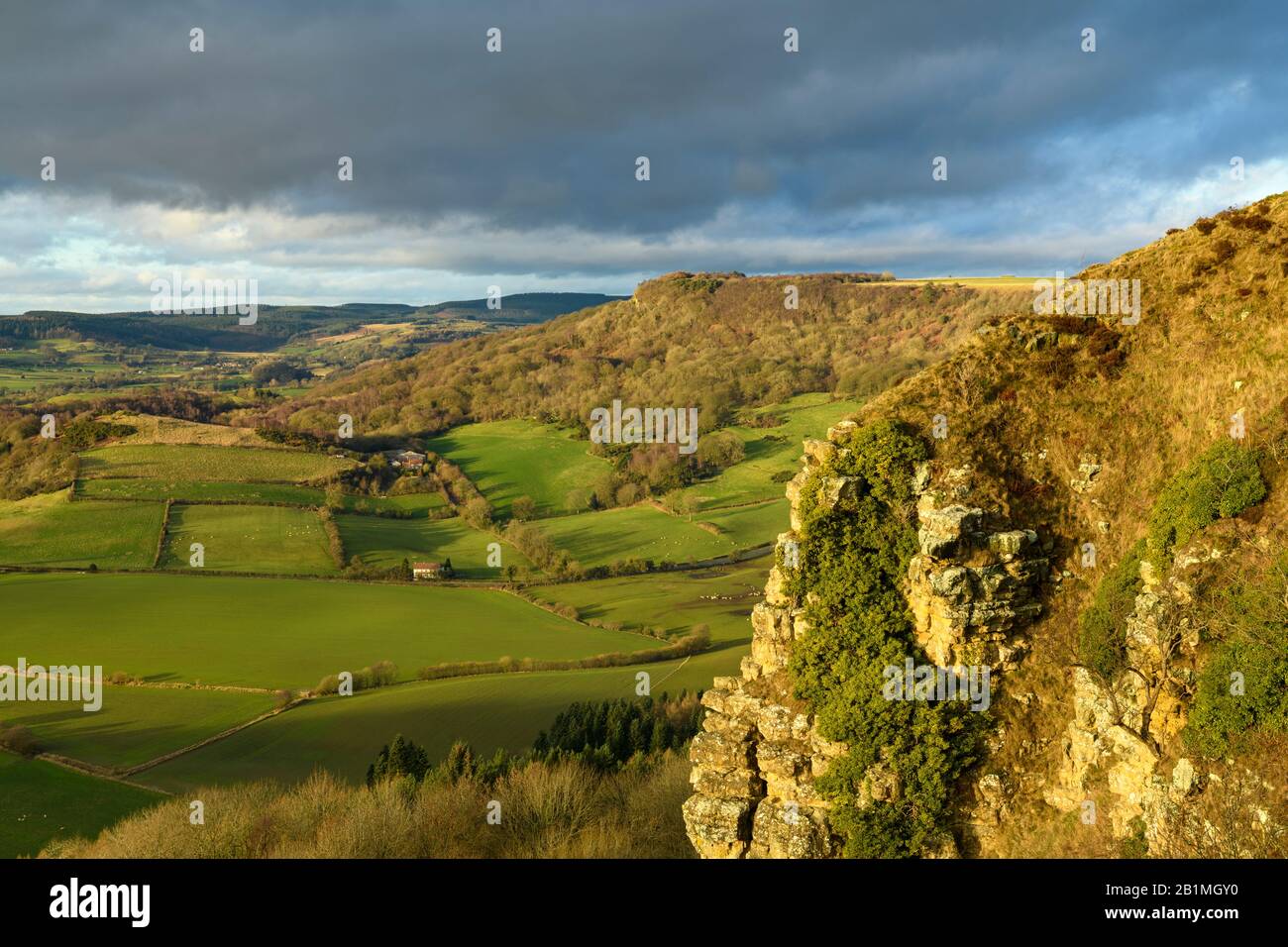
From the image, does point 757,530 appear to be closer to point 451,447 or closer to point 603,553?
point 603,553

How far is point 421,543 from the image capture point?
10856 cm

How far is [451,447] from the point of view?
167375mm

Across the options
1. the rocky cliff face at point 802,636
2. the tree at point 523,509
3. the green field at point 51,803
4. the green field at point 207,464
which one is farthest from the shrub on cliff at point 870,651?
the green field at point 207,464

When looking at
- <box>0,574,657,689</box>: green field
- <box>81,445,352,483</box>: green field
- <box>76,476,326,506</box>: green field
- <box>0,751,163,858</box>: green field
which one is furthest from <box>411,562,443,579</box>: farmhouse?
<box>0,751,163,858</box>: green field

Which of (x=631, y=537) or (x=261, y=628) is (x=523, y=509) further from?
(x=261, y=628)

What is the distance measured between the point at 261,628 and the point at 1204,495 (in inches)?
2907

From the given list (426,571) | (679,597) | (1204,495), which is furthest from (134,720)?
(1204,495)

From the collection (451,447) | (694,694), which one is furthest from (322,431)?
(694,694)

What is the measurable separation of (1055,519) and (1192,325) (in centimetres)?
577

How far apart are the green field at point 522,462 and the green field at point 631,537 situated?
1136cm

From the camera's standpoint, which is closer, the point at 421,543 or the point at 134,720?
the point at 134,720

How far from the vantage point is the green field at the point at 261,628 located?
2485 inches

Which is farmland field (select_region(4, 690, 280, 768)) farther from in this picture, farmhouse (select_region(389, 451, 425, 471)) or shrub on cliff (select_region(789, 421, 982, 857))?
farmhouse (select_region(389, 451, 425, 471))

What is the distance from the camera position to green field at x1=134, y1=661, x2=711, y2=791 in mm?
46125
